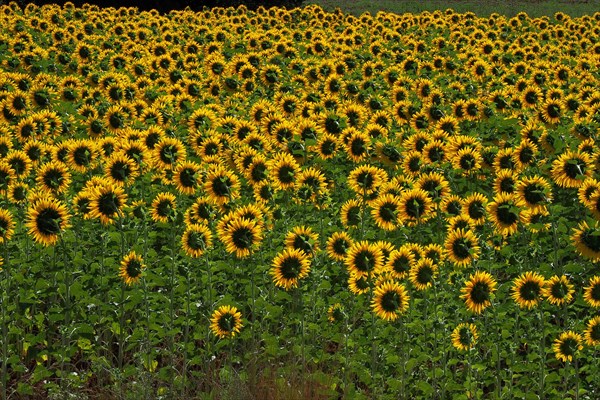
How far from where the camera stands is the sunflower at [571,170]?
664cm

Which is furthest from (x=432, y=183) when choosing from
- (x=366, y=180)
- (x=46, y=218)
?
(x=46, y=218)

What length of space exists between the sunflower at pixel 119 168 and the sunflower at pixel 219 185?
65 cm

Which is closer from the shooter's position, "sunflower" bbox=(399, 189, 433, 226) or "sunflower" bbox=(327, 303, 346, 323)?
"sunflower" bbox=(327, 303, 346, 323)

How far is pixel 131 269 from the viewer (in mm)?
6250

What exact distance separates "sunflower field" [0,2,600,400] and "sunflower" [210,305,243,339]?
0.03 feet

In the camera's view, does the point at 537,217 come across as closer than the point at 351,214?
Yes

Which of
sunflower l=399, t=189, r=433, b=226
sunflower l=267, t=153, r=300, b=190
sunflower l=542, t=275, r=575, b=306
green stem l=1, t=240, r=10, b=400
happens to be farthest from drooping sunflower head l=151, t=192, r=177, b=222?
sunflower l=542, t=275, r=575, b=306

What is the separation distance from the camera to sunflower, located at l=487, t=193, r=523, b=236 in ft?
20.8

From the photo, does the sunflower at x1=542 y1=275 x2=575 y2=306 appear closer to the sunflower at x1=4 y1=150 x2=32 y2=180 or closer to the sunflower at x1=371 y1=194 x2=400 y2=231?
the sunflower at x1=371 y1=194 x2=400 y2=231

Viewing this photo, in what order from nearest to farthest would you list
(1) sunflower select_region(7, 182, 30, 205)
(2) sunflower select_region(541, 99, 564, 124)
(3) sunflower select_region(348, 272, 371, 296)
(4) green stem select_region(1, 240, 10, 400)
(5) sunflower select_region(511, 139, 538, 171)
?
(3) sunflower select_region(348, 272, 371, 296)
(4) green stem select_region(1, 240, 10, 400)
(1) sunflower select_region(7, 182, 30, 205)
(5) sunflower select_region(511, 139, 538, 171)
(2) sunflower select_region(541, 99, 564, 124)

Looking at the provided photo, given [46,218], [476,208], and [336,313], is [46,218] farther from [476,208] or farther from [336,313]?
[476,208]

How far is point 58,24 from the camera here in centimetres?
1855

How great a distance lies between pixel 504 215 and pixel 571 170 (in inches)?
27.8

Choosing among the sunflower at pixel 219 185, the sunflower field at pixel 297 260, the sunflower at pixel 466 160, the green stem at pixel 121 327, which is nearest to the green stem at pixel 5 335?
the sunflower field at pixel 297 260
